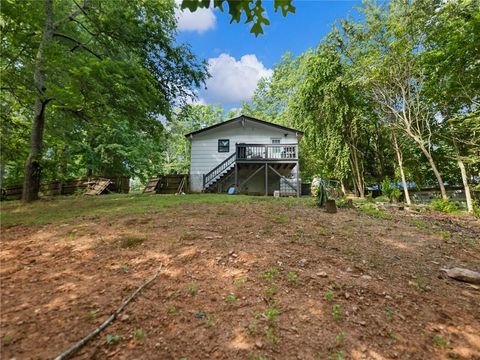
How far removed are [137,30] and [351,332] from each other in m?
11.2

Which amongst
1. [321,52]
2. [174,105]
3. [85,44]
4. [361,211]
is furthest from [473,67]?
[85,44]

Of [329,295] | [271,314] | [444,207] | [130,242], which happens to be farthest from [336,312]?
[444,207]

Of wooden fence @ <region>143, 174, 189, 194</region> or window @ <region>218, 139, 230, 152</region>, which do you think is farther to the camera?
window @ <region>218, 139, 230, 152</region>

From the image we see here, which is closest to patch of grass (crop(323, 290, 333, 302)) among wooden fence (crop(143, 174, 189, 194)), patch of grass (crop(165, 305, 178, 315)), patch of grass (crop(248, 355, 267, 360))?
patch of grass (crop(248, 355, 267, 360))

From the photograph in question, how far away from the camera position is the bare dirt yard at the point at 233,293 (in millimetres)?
2211

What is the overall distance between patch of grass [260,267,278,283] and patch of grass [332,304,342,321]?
793 mm

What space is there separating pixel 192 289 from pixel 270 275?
3.45 ft

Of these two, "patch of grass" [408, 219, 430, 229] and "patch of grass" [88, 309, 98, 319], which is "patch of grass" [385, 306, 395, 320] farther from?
"patch of grass" [408, 219, 430, 229]

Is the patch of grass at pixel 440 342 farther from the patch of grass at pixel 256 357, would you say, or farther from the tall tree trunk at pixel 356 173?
the tall tree trunk at pixel 356 173

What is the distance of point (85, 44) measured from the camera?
958 cm

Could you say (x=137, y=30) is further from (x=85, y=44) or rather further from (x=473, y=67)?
(x=473, y=67)

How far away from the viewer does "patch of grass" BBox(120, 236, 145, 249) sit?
4180 mm

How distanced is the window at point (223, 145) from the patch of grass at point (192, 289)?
14378mm

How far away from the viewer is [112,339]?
217 cm
